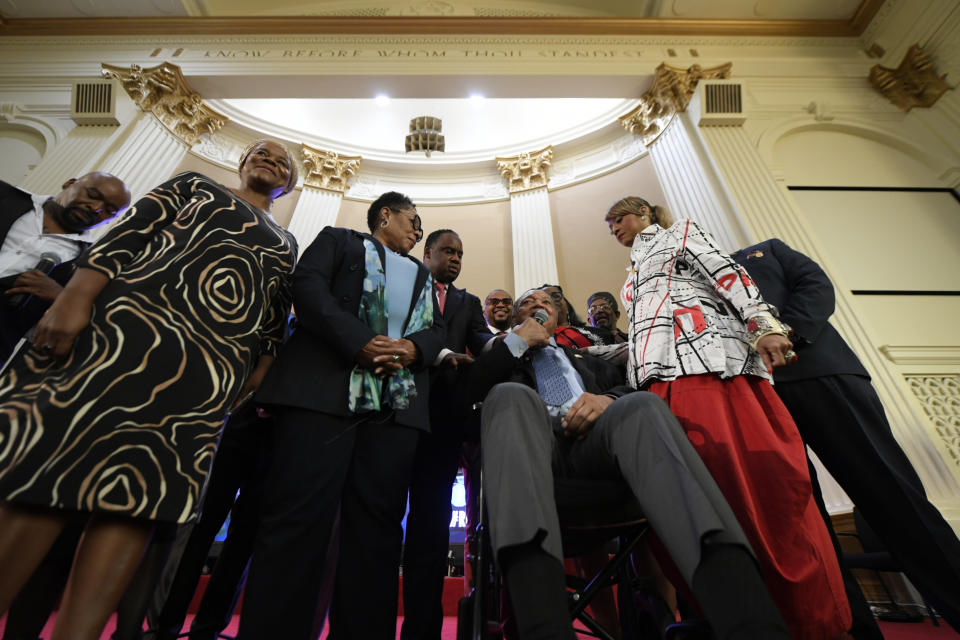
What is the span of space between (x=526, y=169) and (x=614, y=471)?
5570 millimetres

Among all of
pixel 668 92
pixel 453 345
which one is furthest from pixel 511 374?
pixel 668 92

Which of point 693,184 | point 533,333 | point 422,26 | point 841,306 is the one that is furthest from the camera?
point 422,26

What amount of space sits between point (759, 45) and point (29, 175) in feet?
23.0

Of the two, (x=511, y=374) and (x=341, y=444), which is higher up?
(x=511, y=374)

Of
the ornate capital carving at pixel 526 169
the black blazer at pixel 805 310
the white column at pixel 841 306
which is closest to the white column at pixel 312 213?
the ornate capital carving at pixel 526 169

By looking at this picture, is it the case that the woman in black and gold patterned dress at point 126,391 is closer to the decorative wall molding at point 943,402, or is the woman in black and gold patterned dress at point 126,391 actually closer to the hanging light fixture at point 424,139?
the decorative wall molding at point 943,402

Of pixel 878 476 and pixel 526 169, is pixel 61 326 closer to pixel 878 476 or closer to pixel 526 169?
pixel 878 476

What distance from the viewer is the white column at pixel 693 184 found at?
132 inches

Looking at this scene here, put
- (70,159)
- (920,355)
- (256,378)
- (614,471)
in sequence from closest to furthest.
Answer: (614,471) → (256,378) → (920,355) → (70,159)

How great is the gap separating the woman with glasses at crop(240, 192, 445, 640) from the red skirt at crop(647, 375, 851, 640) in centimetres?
82

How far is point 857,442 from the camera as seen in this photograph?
1.47 metres

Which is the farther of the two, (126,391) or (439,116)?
(439,116)

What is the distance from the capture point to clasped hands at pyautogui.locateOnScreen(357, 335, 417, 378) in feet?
3.88

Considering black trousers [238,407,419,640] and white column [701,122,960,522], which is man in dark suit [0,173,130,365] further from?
white column [701,122,960,522]
